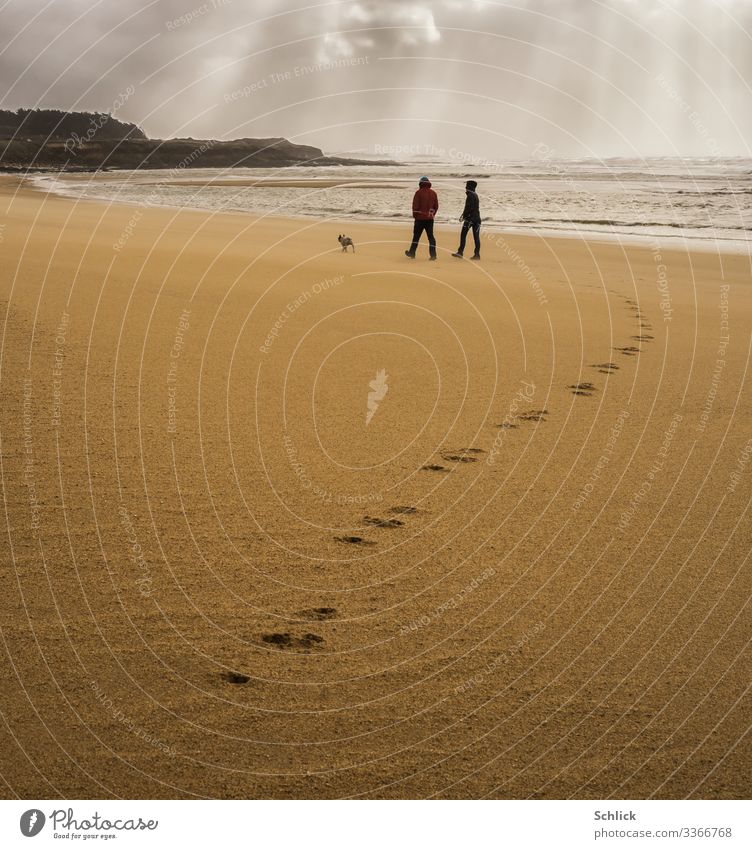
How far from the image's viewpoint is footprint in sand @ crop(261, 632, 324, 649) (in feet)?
12.1

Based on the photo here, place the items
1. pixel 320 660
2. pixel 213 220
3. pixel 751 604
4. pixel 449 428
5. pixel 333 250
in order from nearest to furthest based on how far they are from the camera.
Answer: pixel 320 660 → pixel 751 604 → pixel 449 428 → pixel 333 250 → pixel 213 220

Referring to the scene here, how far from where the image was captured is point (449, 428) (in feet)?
21.1

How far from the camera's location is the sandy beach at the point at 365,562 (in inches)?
122

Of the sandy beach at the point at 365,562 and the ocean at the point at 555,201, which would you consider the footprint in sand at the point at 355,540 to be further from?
the ocean at the point at 555,201

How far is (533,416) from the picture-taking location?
6.83 meters

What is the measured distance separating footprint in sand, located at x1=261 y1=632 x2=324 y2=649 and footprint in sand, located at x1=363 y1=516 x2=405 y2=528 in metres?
1.19

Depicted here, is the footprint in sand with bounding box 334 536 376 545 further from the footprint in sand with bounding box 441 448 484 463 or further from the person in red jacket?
the person in red jacket

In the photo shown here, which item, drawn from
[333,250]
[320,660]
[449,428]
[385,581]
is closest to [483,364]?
[449,428]

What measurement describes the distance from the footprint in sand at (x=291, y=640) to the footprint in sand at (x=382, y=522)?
119 cm

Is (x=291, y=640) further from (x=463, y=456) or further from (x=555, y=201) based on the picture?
(x=555, y=201)

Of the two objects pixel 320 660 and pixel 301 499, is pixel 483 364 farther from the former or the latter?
pixel 320 660

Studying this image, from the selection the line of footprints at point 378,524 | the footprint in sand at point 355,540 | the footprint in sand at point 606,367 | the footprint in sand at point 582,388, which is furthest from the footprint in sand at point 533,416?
the footprint in sand at point 355,540

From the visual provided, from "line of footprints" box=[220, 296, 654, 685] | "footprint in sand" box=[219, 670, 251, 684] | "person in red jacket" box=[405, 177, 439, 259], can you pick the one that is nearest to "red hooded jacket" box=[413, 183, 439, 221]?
"person in red jacket" box=[405, 177, 439, 259]

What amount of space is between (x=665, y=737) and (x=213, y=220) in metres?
24.8
